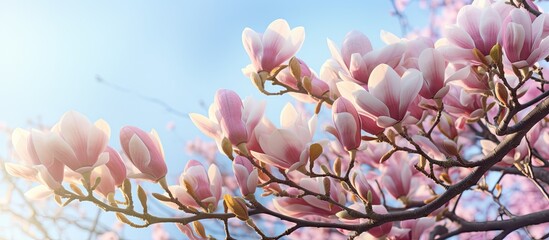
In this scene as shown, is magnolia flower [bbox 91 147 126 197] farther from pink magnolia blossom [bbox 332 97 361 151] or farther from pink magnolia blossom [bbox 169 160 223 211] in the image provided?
pink magnolia blossom [bbox 332 97 361 151]

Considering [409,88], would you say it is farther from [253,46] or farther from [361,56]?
[253,46]

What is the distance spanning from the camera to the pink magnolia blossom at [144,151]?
3.87ft

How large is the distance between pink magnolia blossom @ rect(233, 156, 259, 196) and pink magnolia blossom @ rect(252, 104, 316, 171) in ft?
0.11

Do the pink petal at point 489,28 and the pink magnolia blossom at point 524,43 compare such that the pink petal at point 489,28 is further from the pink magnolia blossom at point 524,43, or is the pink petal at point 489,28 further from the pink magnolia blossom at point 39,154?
the pink magnolia blossom at point 39,154

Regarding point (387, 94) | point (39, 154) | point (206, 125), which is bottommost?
point (39, 154)

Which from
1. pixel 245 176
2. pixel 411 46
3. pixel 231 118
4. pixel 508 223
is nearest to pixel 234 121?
pixel 231 118

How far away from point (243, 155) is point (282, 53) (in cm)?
27

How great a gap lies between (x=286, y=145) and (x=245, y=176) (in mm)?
122

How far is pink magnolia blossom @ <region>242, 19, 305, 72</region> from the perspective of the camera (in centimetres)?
132

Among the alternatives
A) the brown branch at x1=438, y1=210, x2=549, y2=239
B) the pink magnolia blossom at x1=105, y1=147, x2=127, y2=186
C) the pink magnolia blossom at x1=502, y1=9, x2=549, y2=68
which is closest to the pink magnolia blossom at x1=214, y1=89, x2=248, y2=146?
the pink magnolia blossom at x1=105, y1=147, x2=127, y2=186

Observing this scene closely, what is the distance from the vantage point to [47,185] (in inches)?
45.6

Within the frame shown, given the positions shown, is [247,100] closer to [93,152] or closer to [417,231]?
[93,152]

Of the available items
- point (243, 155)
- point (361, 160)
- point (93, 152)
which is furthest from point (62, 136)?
point (361, 160)

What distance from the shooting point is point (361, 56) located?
49.7 inches
